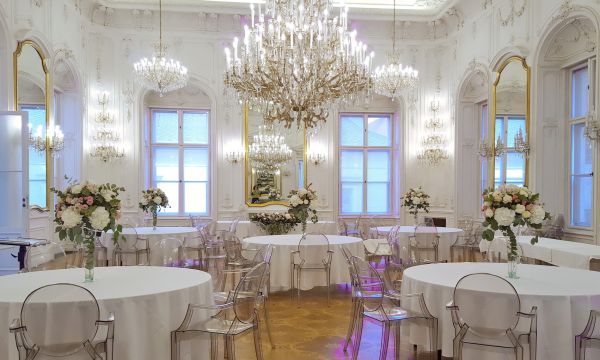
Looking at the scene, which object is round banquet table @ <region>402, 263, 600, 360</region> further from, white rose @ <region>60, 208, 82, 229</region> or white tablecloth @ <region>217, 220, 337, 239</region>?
white tablecloth @ <region>217, 220, 337, 239</region>

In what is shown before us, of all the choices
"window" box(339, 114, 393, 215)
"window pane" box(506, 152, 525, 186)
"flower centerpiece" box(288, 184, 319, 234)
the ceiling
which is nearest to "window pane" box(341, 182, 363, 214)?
"window" box(339, 114, 393, 215)

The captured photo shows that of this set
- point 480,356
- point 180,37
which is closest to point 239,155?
point 180,37

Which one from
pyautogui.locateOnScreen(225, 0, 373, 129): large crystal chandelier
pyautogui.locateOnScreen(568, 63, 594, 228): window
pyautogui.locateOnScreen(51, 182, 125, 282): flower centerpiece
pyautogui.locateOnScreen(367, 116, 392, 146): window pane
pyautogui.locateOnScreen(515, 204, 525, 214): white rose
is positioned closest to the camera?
pyautogui.locateOnScreen(51, 182, 125, 282): flower centerpiece

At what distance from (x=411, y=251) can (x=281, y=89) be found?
3557 millimetres

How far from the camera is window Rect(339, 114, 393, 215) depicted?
13477mm

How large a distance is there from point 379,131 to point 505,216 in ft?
32.9

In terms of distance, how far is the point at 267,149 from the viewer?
41.5 feet

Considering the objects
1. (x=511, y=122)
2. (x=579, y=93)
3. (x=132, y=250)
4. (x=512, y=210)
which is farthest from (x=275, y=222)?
(x=579, y=93)

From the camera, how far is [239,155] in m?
12.7

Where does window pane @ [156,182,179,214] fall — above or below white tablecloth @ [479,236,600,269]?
above

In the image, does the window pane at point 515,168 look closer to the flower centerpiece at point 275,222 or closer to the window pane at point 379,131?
the window pane at point 379,131

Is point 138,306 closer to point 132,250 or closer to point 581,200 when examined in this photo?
point 132,250

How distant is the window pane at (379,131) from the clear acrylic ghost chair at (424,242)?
538cm

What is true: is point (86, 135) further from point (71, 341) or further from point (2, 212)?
point (71, 341)
